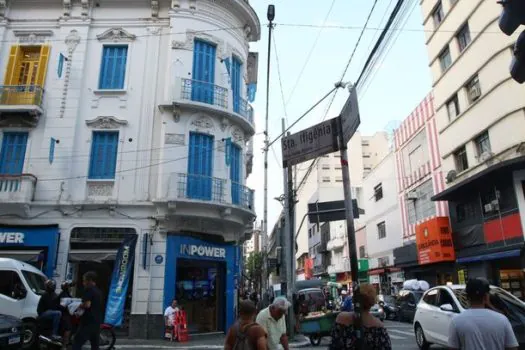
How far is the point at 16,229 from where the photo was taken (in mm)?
15844

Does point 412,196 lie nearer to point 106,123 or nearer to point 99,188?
point 106,123

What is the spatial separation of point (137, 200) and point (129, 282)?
3.02 m

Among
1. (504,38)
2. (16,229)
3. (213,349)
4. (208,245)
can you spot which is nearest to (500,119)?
(504,38)

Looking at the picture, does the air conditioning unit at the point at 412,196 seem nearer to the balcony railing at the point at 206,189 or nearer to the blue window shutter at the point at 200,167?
the balcony railing at the point at 206,189

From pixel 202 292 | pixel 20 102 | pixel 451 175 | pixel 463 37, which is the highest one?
pixel 463 37

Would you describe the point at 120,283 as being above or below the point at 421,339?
above

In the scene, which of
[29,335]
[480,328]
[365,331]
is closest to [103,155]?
[29,335]

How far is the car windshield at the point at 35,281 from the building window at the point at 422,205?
848 inches

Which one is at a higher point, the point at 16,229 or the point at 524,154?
the point at 524,154

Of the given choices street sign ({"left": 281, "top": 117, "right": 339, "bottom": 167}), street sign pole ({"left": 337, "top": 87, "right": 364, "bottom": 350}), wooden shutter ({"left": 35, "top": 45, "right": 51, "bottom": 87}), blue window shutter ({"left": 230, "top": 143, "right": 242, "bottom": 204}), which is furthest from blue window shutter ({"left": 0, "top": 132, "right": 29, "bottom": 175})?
street sign pole ({"left": 337, "top": 87, "right": 364, "bottom": 350})

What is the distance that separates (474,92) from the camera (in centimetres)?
2041

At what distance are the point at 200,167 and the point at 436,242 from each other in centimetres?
1342

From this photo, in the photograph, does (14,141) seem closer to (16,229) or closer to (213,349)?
(16,229)

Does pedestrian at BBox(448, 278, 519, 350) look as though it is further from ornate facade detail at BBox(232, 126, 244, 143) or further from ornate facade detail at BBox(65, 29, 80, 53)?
ornate facade detail at BBox(65, 29, 80, 53)
